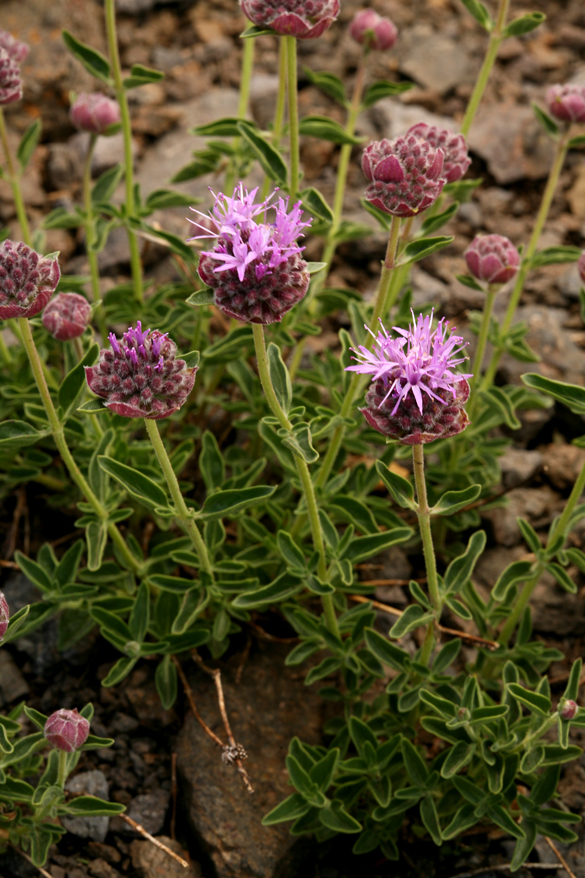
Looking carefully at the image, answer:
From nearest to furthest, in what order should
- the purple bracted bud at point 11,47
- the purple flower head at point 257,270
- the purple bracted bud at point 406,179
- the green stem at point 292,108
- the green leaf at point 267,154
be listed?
the purple flower head at point 257,270, the purple bracted bud at point 406,179, the green stem at point 292,108, the green leaf at point 267,154, the purple bracted bud at point 11,47

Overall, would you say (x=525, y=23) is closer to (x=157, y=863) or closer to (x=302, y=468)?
(x=302, y=468)

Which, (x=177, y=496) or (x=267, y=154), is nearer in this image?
(x=177, y=496)

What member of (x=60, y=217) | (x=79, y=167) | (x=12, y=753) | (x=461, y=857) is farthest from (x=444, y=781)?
(x=79, y=167)

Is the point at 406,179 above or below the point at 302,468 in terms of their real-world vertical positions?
above

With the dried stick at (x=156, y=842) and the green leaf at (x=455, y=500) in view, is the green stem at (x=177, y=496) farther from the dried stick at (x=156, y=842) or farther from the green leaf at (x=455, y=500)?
the dried stick at (x=156, y=842)

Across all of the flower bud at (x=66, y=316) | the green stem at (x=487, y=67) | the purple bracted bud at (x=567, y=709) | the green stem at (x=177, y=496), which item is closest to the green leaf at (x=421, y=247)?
the green stem at (x=177, y=496)

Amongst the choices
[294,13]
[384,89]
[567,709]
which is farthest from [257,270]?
[384,89]

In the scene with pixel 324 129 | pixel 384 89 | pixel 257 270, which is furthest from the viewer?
pixel 384 89
